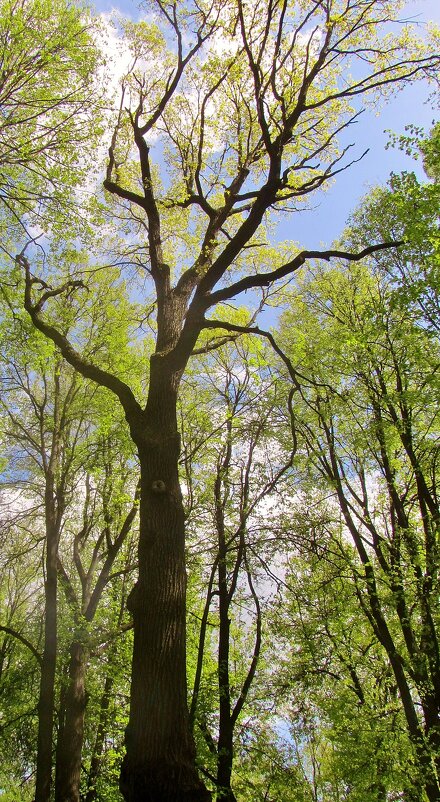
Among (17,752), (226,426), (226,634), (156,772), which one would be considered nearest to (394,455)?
(226,426)

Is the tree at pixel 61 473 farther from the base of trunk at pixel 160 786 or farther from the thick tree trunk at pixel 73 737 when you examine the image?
the base of trunk at pixel 160 786

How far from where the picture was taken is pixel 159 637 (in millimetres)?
3670

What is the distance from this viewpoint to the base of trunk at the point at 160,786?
308 centimetres

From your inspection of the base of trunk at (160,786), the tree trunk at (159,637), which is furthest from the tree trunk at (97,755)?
the base of trunk at (160,786)

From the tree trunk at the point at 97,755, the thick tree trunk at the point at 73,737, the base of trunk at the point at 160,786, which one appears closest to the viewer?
the base of trunk at the point at 160,786

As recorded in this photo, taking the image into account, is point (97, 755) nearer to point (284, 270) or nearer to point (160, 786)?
point (160, 786)

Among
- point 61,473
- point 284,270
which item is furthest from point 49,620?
point 284,270

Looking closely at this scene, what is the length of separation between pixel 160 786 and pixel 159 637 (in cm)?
89

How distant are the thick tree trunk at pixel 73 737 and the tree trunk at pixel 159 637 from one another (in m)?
6.72

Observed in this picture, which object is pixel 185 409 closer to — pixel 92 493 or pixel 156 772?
pixel 92 493

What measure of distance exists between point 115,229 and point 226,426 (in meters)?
5.06

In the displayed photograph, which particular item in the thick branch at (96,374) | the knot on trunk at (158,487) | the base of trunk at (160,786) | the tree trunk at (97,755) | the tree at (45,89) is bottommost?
the tree trunk at (97,755)

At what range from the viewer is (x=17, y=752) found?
541 inches

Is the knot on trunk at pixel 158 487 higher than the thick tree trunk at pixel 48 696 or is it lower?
higher
